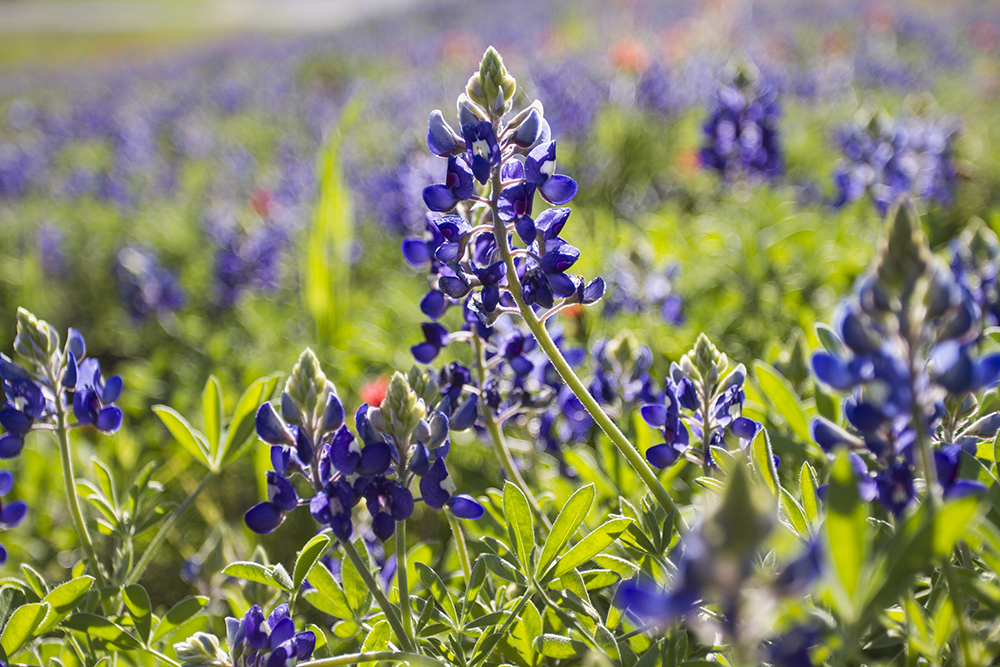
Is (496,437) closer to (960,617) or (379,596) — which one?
(379,596)

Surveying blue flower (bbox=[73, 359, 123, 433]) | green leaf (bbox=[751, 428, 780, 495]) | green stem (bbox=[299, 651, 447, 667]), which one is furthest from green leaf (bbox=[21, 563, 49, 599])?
green leaf (bbox=[751, 428, 780, 495])

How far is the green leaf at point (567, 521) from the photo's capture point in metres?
1.09

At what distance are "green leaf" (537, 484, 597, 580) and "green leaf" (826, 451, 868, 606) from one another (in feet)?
1.54

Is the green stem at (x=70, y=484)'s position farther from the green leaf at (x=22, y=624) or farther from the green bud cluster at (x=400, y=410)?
the green bud cluster at (x=400, y=410)

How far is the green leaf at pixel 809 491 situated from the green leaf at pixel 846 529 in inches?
12.7

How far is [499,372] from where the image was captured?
1467 mm

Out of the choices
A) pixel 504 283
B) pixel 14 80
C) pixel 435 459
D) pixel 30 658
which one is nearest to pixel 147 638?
pixel 30 658

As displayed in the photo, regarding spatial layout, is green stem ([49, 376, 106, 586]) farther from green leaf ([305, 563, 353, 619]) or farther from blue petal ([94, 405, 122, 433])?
green leaf ([305, 563, 353, 619])

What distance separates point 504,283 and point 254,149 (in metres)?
7.77

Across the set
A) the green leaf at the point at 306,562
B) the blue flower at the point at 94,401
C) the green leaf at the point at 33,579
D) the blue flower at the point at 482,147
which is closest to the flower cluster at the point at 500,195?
the blue flower at the point at 482,147

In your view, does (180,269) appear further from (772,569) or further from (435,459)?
(772,569)

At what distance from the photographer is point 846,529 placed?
2.13 ft

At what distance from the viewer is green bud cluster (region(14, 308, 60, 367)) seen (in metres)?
1.23

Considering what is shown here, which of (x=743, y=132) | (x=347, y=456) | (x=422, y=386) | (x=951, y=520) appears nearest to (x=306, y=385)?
(x=347, y=456)
